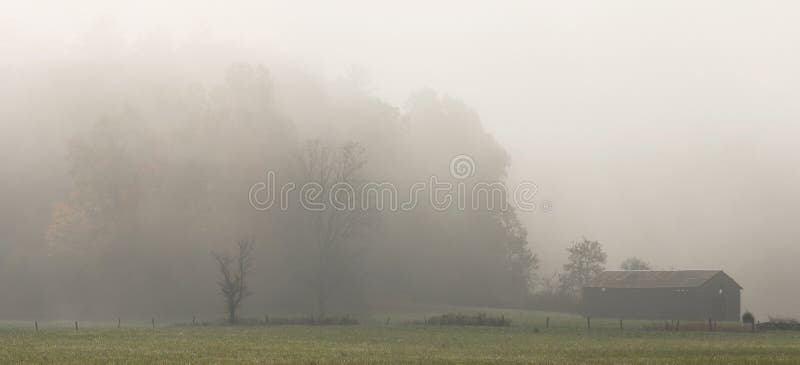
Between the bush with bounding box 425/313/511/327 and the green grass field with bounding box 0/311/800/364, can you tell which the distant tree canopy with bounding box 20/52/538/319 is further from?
the green grass field with bounding box 0/311/800/364

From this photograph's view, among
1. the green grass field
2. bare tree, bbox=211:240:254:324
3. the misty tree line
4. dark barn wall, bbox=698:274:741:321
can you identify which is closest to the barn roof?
dark barn wall, bbox=698:274:741:321

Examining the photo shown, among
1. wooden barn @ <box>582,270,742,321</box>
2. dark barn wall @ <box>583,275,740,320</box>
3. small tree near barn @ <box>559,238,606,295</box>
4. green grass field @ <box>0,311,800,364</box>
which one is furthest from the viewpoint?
small tree near barn @ <box>559,238,606,295</box>

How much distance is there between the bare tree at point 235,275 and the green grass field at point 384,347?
13491 mm

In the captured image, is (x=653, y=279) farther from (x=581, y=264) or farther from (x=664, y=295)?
(x=581, y=264)

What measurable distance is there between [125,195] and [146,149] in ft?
21.4

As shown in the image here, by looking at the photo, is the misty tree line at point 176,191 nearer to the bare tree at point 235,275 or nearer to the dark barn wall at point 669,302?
the bare tree at point 235,275

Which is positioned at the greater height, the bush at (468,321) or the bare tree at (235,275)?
the bare tree at (235,275)

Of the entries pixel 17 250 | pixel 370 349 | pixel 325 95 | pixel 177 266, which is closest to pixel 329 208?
pixel 177 266

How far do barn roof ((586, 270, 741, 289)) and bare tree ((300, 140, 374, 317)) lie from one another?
32880mm

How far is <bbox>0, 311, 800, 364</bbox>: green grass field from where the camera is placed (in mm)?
42938

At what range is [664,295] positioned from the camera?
11256cm

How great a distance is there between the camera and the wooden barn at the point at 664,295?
111m

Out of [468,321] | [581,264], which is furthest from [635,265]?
[468,321]

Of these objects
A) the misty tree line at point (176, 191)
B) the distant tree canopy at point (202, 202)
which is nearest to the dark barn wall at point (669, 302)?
the misty tree line at point (176, 191)
